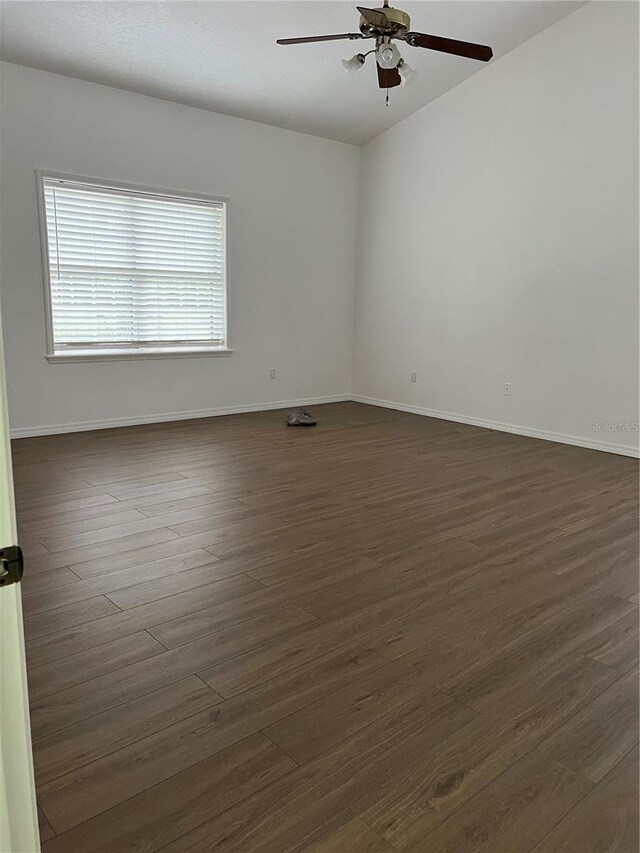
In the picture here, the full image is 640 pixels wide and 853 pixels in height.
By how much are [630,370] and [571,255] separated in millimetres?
1095

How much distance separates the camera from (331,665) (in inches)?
79.6

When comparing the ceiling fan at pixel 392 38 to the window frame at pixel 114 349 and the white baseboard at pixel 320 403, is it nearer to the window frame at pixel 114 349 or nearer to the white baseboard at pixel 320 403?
the window frame at pixel 114 349

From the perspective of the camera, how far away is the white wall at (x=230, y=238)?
4953 millimetres

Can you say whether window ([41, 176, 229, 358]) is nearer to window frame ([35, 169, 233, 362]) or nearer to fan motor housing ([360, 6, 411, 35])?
window frame ([35, 169, 233, 362])

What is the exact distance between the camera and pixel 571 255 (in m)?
5.23

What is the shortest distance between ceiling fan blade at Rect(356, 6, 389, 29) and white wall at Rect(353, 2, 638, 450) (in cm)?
245

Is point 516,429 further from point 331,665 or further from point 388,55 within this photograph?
point 331,665

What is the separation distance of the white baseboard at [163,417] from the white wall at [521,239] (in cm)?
89

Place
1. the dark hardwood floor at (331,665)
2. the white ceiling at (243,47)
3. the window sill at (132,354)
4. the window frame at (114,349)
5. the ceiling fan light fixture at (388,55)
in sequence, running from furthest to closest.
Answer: the window sill at (132,354) → the window frame at (114,349) → the white ceiling at (243,47) → the ceiling fan light fixture at (388,55) → the dark hardwood floor at (331,665)

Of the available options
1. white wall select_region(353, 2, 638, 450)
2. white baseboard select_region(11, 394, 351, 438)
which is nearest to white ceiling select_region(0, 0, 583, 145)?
white wall select_region(353, 2, 638, 450)

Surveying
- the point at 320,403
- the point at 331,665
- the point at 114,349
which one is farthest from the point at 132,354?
the point at 331,665

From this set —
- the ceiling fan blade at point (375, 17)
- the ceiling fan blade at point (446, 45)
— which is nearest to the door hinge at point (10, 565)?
the ceiling fan blade at point (375, 17)

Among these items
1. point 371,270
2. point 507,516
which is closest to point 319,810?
point 507,516

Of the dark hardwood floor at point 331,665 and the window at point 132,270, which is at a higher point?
the window at point 132,270
